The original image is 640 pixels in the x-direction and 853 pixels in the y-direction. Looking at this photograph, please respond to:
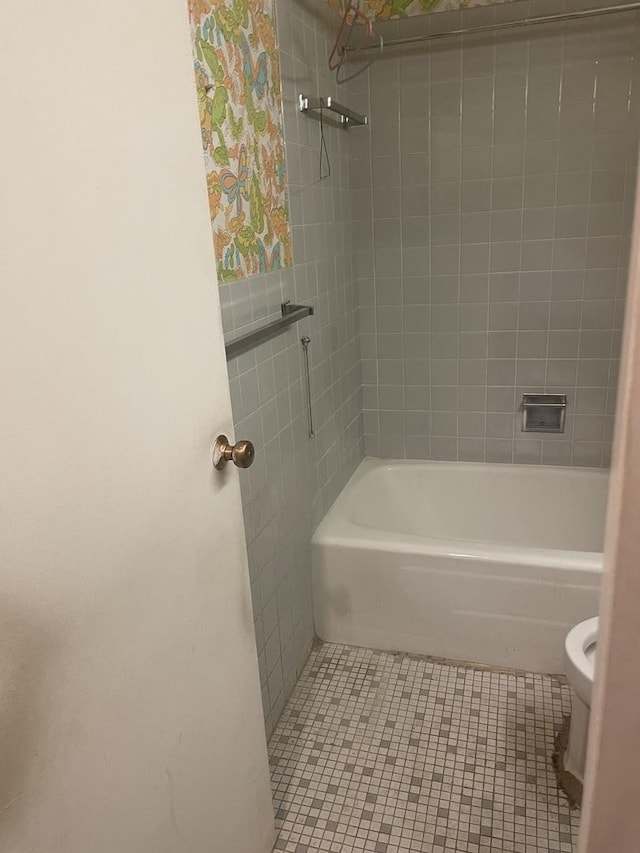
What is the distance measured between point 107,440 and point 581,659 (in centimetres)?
127

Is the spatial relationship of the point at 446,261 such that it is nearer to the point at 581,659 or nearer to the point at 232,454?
the point at 581,659

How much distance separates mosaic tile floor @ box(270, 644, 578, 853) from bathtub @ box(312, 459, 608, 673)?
8 cm

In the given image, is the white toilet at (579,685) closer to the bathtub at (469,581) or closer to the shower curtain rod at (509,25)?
the bathtub at (469,581)

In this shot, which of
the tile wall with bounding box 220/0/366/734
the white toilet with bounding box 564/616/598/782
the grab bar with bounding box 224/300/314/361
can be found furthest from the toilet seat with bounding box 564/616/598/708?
the grab bar with bounding box 224/300/314/361

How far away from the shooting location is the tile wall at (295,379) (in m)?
1.64

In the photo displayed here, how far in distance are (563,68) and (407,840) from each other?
2.36m

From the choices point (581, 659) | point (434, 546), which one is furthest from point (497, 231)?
point (581, 659)

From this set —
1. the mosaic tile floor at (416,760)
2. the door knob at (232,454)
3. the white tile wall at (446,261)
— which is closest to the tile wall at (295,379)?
the white tile wall at (446,261)

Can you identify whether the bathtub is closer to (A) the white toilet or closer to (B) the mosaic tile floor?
(B) the mosaic tile floor

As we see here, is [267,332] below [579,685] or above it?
above

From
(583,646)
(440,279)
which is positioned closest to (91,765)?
(583,646)

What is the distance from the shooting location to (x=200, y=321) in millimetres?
982

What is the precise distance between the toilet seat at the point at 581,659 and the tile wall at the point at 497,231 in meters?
1.09

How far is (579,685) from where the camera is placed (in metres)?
1.49
